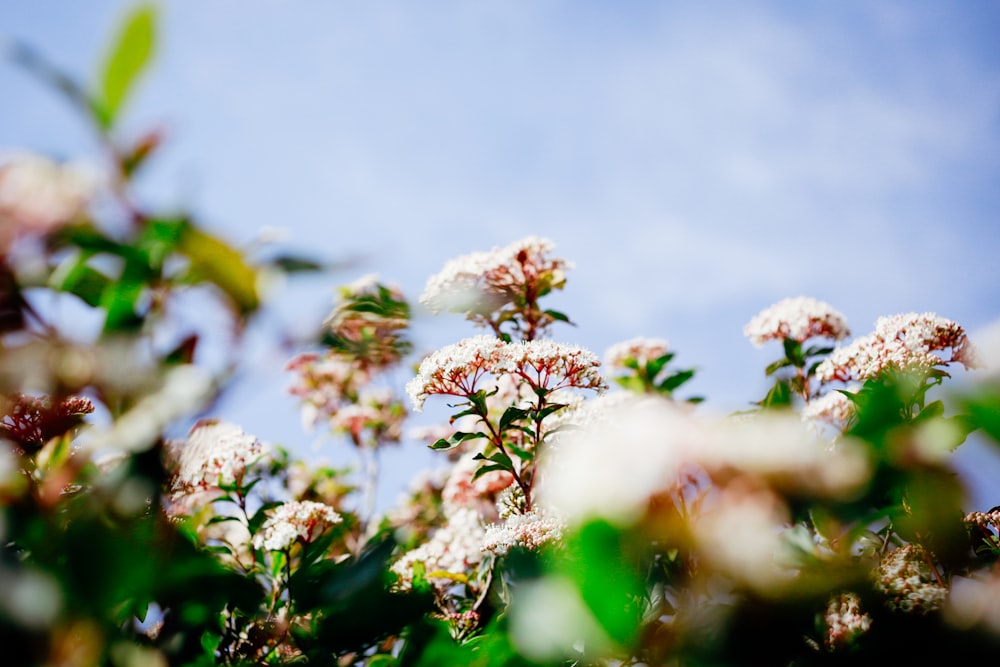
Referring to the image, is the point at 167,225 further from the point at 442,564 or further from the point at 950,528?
the point at 442,564

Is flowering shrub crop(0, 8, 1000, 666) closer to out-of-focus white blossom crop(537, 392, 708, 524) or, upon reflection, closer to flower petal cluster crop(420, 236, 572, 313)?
out-of-focus white blossom crop(537, 392, 708, 524)

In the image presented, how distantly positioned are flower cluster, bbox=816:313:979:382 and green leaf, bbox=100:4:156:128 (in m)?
1.87

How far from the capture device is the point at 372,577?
69 cm

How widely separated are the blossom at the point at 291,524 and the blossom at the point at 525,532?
634mm

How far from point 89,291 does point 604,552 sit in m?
0.62

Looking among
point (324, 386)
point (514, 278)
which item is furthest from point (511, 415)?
point (324, 386)

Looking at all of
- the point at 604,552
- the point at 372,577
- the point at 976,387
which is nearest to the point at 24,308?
the point at 372,577

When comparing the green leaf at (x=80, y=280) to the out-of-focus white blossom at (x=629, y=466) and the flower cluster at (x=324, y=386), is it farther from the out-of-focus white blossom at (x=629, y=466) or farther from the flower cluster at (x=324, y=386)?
the flower cluster at (x=324, y=386)

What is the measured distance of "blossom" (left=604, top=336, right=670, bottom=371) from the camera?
9.14 feet

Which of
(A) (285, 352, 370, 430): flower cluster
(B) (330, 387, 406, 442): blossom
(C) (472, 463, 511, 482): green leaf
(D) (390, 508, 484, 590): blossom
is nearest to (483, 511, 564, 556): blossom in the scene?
(C) (472, 463, 511, 482): green leaf

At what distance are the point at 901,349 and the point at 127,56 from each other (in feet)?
6.62

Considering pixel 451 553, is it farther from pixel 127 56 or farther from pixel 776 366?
pixel 127 56

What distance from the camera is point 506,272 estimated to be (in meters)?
2.17

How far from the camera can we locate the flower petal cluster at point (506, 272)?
6.83ft
